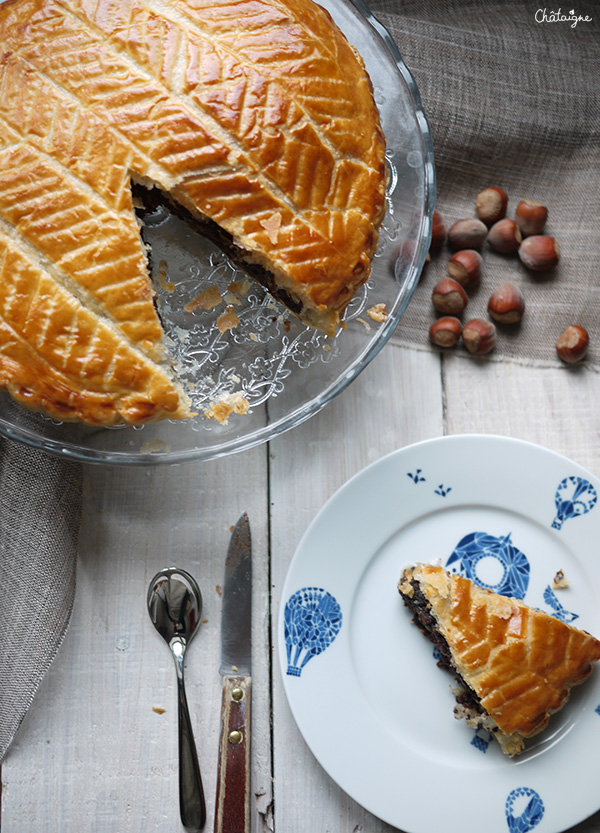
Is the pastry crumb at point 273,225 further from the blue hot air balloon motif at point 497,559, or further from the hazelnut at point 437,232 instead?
the blue hot air balloon motif at point 497,559

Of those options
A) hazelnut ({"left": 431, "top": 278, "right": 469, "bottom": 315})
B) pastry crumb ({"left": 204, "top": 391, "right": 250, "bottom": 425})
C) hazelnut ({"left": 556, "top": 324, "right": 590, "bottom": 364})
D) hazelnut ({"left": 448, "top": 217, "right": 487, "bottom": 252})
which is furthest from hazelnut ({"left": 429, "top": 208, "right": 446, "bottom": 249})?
pastry crumb ({"left": 204, "top": 391, "right": 250, "bottom": 425})

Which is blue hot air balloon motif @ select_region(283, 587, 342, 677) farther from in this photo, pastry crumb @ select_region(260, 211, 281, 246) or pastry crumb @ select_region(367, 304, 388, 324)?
pastry crumb @ select_region(260, 211, 281, 246)

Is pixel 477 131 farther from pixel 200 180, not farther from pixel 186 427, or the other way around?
pixel 186 427

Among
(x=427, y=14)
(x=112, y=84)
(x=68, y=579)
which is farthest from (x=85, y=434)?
(x=427, y=14)

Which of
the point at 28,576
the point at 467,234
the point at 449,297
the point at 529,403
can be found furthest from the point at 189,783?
the point at 467,234

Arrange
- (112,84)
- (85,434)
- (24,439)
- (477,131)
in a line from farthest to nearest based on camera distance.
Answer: (477,131), (85,434), (24,439), (112,84)
